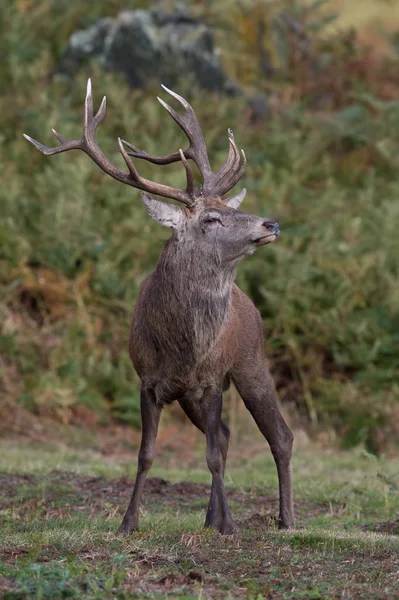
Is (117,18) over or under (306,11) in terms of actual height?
under

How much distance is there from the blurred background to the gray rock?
0.09ft

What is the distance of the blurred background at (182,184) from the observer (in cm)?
1333

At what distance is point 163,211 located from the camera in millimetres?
7297

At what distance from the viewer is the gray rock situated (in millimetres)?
17406

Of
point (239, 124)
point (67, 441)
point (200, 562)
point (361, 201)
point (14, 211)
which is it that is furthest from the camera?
point (239, 124)

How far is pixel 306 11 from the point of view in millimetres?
19359

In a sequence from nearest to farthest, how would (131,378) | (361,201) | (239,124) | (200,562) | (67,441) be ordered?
1. (200,562)
2. (67,441)
3. (131,378)
4. (361,201)
5. (239,124)

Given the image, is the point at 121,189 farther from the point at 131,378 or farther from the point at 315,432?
the point at 315,432

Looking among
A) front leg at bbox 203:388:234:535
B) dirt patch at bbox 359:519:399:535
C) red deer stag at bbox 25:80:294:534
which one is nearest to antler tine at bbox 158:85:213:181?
red deer stag at bbox 25:80:294:534

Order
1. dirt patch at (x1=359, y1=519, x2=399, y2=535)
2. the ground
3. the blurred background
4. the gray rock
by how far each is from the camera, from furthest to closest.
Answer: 1. the gray rock
2. the blurred background
3. dirt patch at (x1=359, y1=519, x2=399, y2=535)
4. the ground

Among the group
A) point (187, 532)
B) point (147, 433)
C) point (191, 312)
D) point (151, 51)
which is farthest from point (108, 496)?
point (151, 51)

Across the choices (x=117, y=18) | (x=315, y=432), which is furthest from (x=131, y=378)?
(x=117, y=18)

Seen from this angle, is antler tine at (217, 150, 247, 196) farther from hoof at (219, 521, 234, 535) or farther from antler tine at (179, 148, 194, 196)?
hoof at (219, 521, 234, 535)

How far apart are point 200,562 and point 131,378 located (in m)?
8.06
